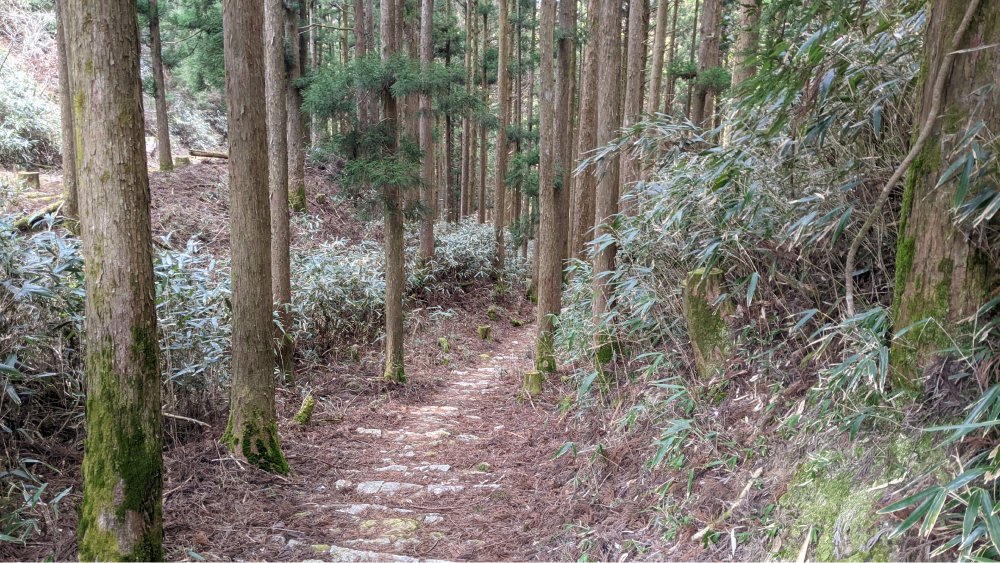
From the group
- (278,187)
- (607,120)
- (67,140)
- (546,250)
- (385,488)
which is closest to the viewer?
(385,488)

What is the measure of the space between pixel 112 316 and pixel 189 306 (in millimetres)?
2483

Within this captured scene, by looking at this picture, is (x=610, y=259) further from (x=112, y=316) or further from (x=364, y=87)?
(x=112, y=316)

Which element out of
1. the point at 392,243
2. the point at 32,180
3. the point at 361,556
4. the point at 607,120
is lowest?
the point at 361,556

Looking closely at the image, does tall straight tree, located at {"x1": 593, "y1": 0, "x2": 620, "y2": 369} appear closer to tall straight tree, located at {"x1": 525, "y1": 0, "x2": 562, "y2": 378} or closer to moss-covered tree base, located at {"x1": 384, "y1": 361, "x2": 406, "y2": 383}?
tall straight tree, located at {"x1": 525, "y1": 0, "x2": 562, "y2": 378}

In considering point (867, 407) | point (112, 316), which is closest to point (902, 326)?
point (867, 407)

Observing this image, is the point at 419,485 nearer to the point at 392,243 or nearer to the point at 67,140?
the point at 392,243

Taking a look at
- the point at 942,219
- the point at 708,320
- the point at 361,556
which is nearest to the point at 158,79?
the point at 361,556

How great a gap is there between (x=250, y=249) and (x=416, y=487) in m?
2.45

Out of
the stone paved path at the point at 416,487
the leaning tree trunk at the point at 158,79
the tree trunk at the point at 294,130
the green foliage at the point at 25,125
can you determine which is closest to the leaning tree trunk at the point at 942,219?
the stone paved path at the point at 416,487

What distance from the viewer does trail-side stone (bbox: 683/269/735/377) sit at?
3.77 meters

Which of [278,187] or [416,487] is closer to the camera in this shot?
[416,487]

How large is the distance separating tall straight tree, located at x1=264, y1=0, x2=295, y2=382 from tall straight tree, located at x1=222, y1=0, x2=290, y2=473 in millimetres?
2107

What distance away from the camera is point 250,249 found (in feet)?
14.8

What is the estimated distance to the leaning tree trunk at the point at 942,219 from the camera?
2127mm
